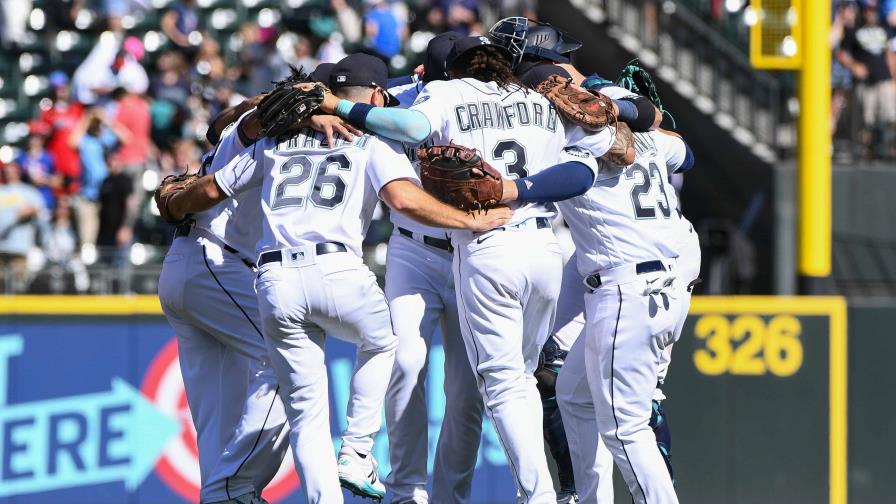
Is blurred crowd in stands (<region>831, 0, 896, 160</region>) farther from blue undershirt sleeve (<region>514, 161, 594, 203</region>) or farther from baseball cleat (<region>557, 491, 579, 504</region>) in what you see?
blue undershirt sleeve (<region>514, 161, 594, 203</region>)

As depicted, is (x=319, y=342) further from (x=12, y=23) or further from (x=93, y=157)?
(x=12, y=23)

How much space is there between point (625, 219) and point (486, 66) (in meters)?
0.87

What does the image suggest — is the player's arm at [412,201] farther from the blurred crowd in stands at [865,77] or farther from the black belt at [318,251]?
the blurred crowd in stands at [865,77]

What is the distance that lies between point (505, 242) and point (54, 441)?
3.74m

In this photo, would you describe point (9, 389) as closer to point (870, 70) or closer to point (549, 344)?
point (549, 344)

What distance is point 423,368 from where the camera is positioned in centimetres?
641

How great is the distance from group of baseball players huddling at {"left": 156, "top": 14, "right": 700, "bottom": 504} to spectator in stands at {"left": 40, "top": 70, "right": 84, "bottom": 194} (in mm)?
5721

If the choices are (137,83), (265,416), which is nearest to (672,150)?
(265,416)

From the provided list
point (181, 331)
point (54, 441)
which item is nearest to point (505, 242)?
point (181, 331)

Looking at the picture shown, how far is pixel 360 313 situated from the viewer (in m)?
5.81

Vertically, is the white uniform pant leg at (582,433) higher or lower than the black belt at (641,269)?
lower

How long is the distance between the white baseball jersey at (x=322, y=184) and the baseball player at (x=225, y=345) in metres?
0.38

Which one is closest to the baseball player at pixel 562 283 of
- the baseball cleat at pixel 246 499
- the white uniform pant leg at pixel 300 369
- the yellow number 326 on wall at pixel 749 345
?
the white uniform pant leg at pixel 300 369

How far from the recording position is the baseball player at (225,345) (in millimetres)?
6262
